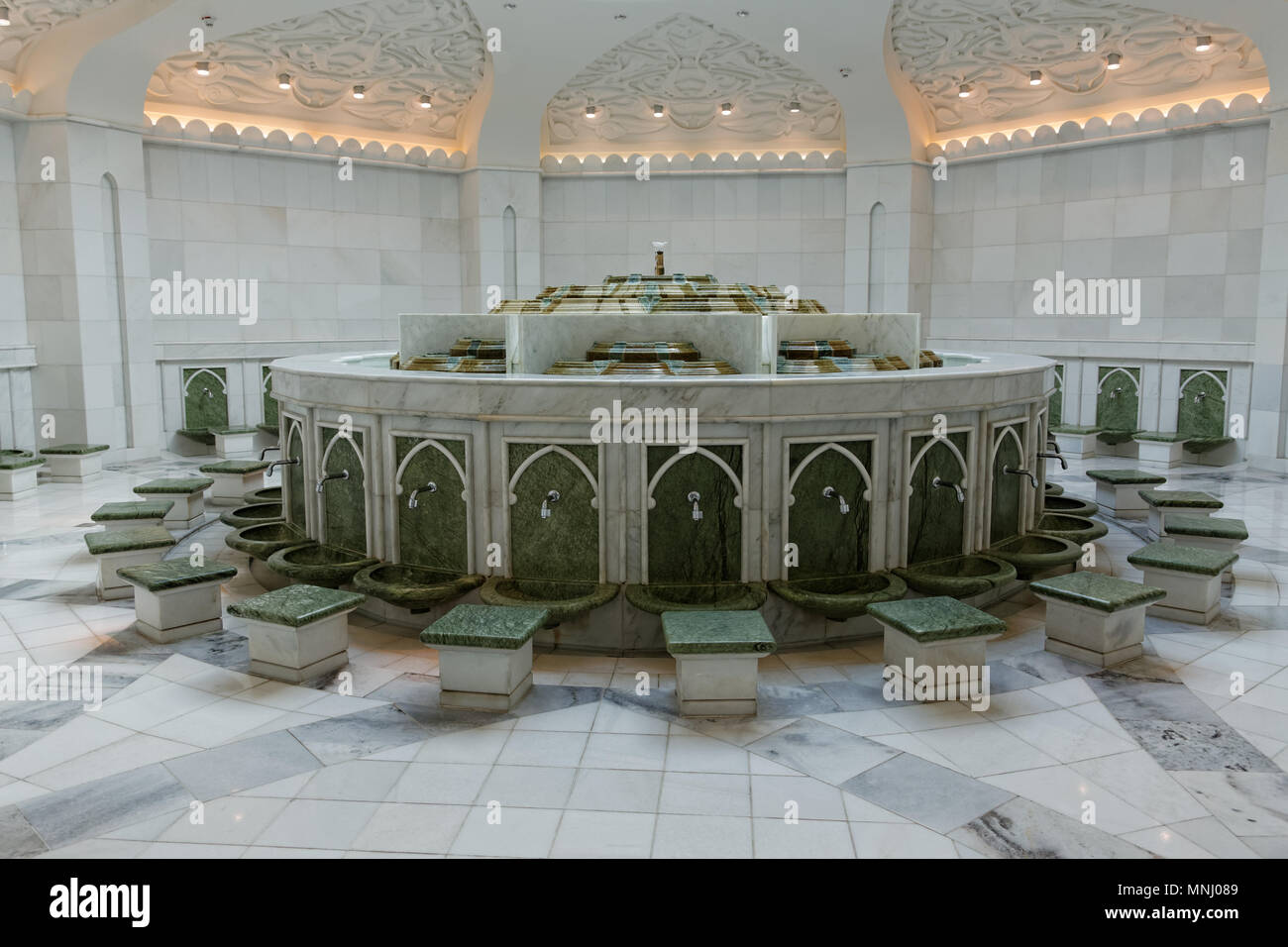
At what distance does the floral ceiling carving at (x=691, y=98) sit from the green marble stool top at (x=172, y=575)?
9.98m

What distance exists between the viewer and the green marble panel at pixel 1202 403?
13.1 metres

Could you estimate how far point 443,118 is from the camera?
50.5ft

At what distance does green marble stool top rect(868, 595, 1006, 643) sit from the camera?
5250 mm

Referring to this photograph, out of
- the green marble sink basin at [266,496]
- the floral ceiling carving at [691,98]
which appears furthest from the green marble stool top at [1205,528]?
the floral ceiling carving at [691,98]

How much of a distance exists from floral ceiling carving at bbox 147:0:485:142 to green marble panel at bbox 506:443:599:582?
8932mm

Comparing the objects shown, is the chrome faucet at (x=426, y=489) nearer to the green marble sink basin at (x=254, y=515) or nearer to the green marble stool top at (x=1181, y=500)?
the green marble sink basin at (x=254, y=515)

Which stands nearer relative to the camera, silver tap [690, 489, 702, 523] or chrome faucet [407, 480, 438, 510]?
silver tap [690, 489, 702, 523]

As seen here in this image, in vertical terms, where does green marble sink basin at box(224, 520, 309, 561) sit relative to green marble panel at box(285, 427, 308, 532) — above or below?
below

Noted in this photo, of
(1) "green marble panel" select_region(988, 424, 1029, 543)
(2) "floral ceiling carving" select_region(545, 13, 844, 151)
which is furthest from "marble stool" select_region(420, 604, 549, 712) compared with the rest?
(2) "floral ceiling carving" select_region(545, 13, 844, 151)

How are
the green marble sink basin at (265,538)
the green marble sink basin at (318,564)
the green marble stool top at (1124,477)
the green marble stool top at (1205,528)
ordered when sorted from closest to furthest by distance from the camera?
the green marble sink basin at (318,564) < the green marble sink basin at (265,538) < the green marble stool top at (1205,528) < the green marble stool top at (1124,477)

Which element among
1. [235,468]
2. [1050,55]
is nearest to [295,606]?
[235,468]

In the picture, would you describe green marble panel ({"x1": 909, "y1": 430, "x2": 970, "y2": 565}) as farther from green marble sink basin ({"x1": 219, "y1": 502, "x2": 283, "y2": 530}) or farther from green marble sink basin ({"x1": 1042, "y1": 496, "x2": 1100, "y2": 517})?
green marble sink basin ({"x1": 219, "y1": 502, "x2": 283, "y2": 530})

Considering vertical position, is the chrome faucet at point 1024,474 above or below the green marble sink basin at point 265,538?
above

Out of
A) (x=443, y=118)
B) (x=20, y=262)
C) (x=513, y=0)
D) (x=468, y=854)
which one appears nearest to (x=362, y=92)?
(x=443, y=118)
